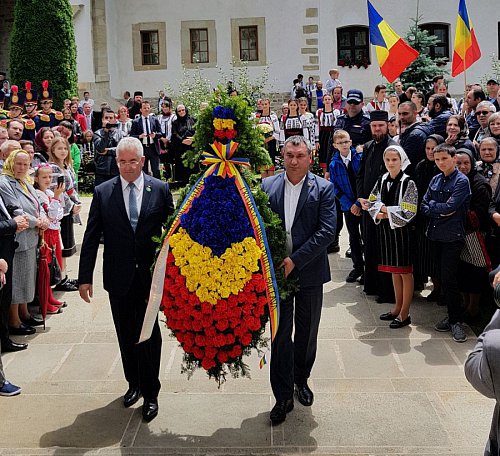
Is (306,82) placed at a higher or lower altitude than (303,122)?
higher

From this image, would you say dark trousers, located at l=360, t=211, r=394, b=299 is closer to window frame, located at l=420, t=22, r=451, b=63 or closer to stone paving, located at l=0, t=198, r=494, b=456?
stone paving, located at l=0, t=198, r=494, b=456

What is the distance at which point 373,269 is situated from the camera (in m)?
8.38

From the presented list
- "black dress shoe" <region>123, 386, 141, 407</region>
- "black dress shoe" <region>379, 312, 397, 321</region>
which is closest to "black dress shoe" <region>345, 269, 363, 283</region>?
→ "black dress shoe" <region>379, 312, 397, 321</region>

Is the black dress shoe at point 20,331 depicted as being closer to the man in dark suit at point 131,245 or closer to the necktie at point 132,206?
the man in dark suit at point 131,245

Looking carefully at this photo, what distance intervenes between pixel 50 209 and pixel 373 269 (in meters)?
3.72

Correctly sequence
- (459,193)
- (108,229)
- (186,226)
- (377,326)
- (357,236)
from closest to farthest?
1. (186,226)
2. (108,229)
3. (459,193)
4. (377,326)
5. (357,236)

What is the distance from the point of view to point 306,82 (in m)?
25.6

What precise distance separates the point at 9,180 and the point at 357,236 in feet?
13.8

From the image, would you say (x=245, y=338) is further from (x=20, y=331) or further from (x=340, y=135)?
(x=340, y=135)

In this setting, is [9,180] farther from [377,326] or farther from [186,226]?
[377,326]

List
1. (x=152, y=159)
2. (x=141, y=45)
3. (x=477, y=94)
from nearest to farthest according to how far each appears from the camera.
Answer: (x=477, y=94) → (x=152, y=159) → (x=141, y=45)

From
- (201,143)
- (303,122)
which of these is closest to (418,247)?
(201,143)

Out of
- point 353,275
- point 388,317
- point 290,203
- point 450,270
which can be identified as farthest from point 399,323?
point 290,203

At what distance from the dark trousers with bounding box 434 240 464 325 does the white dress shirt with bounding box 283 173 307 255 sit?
7.67 feet
